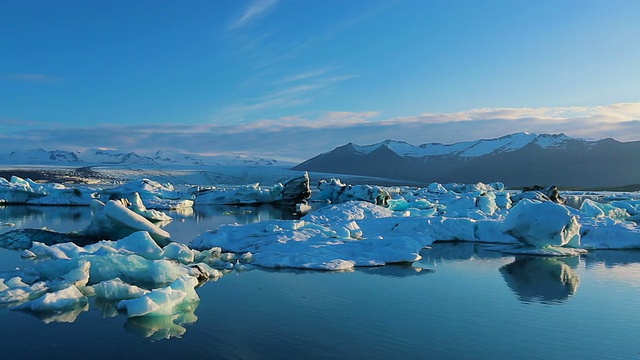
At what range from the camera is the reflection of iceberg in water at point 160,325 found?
17.9ft

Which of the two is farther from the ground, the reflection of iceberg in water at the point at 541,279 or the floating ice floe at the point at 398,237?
the floating ice floe at the point at 398,237

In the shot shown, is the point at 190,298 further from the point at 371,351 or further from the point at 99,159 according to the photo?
the point at 99,159

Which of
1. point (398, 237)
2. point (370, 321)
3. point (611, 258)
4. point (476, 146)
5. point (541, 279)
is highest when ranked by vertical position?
point (476, 146)

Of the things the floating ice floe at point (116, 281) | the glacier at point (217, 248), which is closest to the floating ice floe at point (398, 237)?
the glacier at point (217, 248)

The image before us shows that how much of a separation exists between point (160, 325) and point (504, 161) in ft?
433

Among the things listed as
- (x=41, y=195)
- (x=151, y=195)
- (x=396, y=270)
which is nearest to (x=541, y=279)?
(x=396, y=270)

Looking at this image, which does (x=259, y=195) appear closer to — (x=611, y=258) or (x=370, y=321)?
(x=611, y=258)

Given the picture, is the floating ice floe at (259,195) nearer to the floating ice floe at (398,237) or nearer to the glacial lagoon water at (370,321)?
the floating ice floe at (398,237)

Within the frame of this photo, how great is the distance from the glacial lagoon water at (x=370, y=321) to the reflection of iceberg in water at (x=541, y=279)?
0.03m

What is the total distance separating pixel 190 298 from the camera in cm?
672

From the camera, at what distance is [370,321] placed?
6086 millimetres

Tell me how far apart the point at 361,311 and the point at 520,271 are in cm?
463

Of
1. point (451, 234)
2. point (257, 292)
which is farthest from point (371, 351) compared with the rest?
point (451, 234)

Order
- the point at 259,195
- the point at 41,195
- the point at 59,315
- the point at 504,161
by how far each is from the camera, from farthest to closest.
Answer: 1. the point at 504,161
2. the point at 259,195
3. the point at 41,195
4. the point at 59,315
